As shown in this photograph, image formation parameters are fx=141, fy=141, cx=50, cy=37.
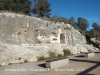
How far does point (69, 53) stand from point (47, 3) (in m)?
16.2

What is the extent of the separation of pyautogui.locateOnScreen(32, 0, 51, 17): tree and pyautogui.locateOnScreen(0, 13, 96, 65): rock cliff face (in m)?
10.9

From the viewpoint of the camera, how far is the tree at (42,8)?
106 ft

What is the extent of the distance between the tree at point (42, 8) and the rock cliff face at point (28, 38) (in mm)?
10867

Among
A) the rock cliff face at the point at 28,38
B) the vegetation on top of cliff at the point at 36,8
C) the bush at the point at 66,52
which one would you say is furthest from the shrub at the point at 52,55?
the vegetation on top of cliff at the point at 36,8

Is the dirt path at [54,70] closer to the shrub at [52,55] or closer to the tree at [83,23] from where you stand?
the shrub at [52,55]

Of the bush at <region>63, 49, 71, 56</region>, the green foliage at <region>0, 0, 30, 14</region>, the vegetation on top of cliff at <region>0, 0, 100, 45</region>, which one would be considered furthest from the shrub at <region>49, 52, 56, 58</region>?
the green foliage at <region>0, 0, 30, 14</region>

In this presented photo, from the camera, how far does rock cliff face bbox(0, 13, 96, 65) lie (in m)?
14.8

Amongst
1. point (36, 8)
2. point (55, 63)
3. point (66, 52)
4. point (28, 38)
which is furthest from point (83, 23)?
point (55, 63)

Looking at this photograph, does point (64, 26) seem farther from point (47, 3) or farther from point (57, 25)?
point (47, 3)

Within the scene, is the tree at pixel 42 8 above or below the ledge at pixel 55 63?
above

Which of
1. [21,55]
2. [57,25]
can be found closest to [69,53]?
[57,25]

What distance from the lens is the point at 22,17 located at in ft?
58.2

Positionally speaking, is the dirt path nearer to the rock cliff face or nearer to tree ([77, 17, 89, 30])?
the rock cliff face

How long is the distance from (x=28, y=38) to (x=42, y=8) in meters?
16.5
